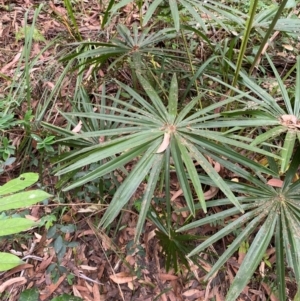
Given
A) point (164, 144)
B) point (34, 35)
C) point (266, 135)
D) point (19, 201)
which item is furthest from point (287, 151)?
point (34, 35)

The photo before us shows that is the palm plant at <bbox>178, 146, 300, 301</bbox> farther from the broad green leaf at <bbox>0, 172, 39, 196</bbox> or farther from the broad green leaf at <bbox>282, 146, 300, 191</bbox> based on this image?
the broad green leaf at <bbox>0, 172, 39, 196</bbox>

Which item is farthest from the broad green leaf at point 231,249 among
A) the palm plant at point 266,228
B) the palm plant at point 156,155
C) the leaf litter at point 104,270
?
the leaf litter at point 104,270

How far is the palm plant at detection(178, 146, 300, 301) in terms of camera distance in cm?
82

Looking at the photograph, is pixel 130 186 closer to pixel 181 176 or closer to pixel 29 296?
pixel 181 176

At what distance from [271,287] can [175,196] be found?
1.50ft

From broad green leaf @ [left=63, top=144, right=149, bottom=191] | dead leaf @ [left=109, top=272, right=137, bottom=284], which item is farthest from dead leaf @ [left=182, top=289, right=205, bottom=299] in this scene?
broad green leaf @ [left=63, top=144, right=149, bottom=191]

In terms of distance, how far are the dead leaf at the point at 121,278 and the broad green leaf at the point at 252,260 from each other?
54 cm

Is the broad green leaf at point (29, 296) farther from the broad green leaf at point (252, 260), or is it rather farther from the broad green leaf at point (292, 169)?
the broad green leaf at point (292, 169)

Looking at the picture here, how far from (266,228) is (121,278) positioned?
0.63m

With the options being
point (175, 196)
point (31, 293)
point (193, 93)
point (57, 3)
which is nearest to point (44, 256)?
point (31, 293)

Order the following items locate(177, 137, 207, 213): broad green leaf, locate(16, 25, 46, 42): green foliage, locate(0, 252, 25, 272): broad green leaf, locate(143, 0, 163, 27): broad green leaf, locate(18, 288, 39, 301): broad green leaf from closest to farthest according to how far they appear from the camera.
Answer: locate(0, 252, 25, 272): broad green leaf, locate(177, 137, 207, 213): broad green leaf, locate(143, 0, 163, 27): broad green leaf, locate(18, 288, 39, 301): broad green leaf, locate(16, 25, 46, 42): green foliage

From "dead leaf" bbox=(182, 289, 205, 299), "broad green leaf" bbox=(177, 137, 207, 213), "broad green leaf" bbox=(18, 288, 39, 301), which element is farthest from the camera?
"dead leaf" bbox=(182, 289, 205, 299)

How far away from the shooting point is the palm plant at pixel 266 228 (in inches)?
32.4

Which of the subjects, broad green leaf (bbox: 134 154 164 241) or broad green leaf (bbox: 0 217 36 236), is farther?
broad green leaf (bbox: 134 154 164 241)
